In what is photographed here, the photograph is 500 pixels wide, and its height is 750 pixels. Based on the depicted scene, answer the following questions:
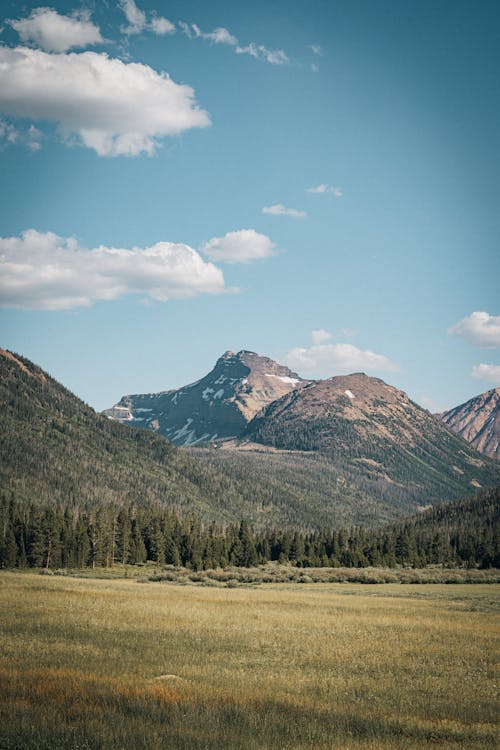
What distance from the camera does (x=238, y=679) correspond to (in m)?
22.6

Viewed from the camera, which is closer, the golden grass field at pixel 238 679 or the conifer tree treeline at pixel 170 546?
the golden grass field at pixel 238 679

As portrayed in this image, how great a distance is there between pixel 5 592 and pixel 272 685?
33968mm

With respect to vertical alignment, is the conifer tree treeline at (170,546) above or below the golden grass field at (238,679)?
below

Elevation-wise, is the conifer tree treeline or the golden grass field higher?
the golden grass field

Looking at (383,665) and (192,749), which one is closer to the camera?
(192,749)

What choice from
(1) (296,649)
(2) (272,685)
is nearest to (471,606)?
(1) (296,649)

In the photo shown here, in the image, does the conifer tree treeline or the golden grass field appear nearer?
the golden grass field

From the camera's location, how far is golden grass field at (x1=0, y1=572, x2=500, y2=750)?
15781mm

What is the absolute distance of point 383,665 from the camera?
87.5 ft

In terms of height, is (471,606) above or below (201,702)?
below

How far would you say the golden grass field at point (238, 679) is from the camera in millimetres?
15781

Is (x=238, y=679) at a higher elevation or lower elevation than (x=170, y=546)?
higher

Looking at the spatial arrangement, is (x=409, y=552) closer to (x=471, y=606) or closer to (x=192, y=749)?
(x=471, y=606)

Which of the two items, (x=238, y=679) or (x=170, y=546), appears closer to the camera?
(x=238, y=679)
